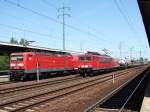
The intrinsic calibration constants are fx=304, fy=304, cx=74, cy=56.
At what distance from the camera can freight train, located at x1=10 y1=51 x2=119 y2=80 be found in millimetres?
30797

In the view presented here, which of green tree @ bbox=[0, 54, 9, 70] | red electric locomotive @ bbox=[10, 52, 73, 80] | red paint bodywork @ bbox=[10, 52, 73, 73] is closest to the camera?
red electric locomotive @ bbox=[10, 52, 73, 80]

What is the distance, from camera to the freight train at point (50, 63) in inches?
1212

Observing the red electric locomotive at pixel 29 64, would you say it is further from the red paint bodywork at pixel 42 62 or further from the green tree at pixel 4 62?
the green tree at pixel 4 62

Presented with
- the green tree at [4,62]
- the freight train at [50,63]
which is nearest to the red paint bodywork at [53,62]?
the freight train at [50,63]

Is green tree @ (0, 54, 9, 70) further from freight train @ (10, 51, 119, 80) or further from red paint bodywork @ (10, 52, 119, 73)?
red paint bodywork @ (10, 52, 119, 73)

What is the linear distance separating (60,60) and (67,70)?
3.33 m

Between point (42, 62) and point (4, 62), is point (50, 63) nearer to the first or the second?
point (42, 62)

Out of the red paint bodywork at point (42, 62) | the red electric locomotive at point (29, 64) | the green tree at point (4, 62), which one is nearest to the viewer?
the red electric locomotive at point (29, 64)

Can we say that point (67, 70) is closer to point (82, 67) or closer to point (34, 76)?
point (82, 67)

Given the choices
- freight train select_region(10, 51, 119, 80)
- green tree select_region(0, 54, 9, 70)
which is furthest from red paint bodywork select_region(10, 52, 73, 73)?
green tree select_region(0, 54, 9, 70)

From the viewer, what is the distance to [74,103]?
14.9 meters

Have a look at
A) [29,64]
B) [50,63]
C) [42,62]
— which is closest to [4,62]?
[50,63]

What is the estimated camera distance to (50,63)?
35312mm

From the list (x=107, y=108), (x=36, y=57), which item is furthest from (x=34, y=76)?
(x=107, y=108)
